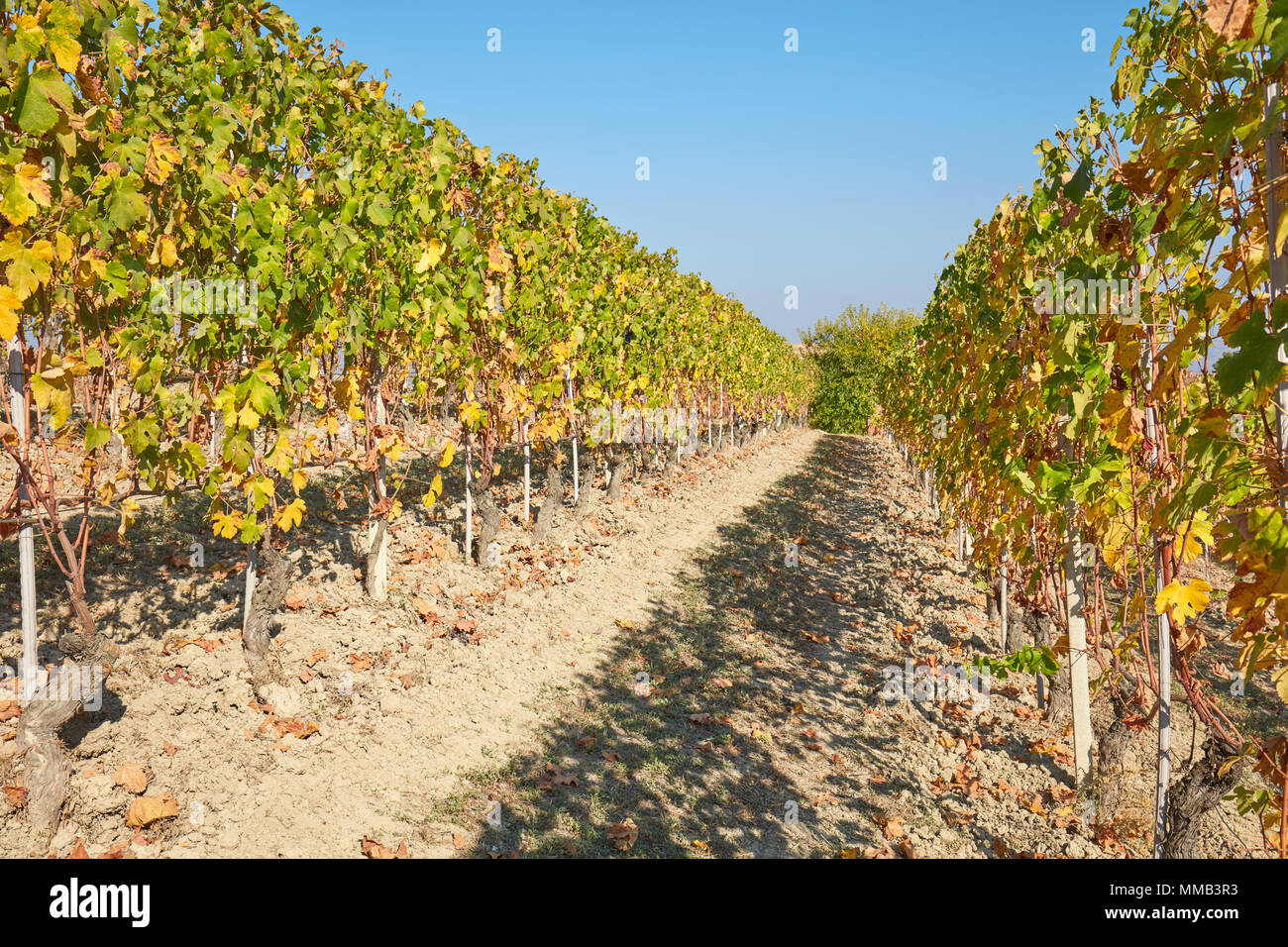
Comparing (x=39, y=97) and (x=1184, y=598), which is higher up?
(x=39, y=97)

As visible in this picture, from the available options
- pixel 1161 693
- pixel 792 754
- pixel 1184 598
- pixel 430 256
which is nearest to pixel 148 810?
pixel 792 754

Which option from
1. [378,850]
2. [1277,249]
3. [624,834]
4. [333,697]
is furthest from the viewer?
[333,697]

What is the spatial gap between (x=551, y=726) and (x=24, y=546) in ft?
10.7

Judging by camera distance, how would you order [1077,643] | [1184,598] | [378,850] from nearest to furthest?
[1184,598] → [378,850] → [1077,643]

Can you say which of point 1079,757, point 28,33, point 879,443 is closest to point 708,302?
point 1079,757

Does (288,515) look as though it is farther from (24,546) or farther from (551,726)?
(551,726)

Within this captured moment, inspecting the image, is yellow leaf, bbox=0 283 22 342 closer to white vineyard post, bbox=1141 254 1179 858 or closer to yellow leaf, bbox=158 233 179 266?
yellow leaf, bbox=158 233 179 266

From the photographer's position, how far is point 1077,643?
459cm

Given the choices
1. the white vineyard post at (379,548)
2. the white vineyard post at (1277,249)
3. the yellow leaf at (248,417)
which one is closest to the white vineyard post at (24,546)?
the yellow leaf at (248,417)

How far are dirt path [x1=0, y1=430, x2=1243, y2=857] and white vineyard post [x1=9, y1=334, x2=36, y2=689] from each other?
71 centimetres

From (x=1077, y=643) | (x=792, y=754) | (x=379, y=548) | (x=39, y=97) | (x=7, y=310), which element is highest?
(x=39, y=97)

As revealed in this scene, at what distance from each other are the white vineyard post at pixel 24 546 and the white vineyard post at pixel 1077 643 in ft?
18.4

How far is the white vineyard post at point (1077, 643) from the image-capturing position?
15.0ft
